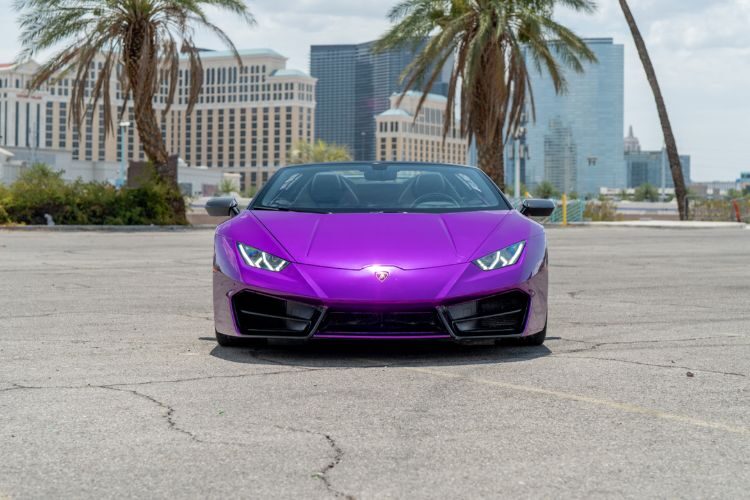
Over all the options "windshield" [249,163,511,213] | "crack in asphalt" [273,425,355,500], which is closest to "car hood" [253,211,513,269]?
"windshield" [249,163,511,213]

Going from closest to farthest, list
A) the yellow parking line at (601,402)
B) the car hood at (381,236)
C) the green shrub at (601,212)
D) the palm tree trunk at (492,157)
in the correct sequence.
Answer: the yellow parking line at (601,402) < the car hood at (381,236) < the palm tree trunk at (492,157) < the green shrub at (601,212)

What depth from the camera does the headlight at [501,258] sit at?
19.7 feet

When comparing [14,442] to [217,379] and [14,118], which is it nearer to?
[217,379]

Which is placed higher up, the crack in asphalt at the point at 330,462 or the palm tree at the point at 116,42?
the palm tree at the point at 116,42

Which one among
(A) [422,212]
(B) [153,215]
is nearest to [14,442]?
(A) [422,212]

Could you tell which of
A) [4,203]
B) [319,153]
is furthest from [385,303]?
[319,153]

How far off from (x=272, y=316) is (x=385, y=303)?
68cm

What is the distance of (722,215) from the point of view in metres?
43.4

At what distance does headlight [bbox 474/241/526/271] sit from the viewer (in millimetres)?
6012

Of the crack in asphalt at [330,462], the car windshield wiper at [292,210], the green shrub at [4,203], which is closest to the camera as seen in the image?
the crack in asphalt at [330,462]

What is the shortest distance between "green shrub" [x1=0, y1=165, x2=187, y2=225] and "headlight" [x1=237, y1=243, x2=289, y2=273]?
26161mm

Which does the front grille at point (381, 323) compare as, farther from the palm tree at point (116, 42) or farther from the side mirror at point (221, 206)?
the palm tree at point (116, 42)

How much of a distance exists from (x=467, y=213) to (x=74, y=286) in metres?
6.01

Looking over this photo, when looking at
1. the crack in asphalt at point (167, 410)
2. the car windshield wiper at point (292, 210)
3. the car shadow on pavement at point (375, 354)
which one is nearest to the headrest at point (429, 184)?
the car windshield wiper at point (292, 210)
